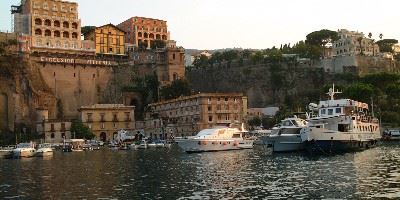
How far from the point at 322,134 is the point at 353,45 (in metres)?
93.7

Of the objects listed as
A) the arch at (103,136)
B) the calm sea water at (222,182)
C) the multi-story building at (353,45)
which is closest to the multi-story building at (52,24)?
the arch at (103,136)

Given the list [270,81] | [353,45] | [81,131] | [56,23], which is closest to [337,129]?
[81,131]

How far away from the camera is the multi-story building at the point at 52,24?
12225cm

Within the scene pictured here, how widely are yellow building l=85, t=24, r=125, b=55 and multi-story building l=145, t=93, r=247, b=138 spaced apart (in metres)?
24.2

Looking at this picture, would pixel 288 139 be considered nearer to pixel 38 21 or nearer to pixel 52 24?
pixel 52 24

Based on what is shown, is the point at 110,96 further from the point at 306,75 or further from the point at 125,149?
the point at 306,75

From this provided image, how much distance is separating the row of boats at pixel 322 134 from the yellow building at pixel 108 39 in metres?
66.2

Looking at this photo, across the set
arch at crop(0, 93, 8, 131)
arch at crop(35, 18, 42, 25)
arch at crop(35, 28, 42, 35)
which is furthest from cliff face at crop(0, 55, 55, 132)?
arch at crop(35, 18, 42, 25)

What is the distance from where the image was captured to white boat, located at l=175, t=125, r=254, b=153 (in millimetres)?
73000

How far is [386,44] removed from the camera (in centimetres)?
16712

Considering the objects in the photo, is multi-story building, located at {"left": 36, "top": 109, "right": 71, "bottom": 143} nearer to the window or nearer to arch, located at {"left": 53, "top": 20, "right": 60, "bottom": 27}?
the window

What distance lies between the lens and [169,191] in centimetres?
3206

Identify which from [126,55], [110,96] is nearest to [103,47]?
[126,55]

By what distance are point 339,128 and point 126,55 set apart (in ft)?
271
